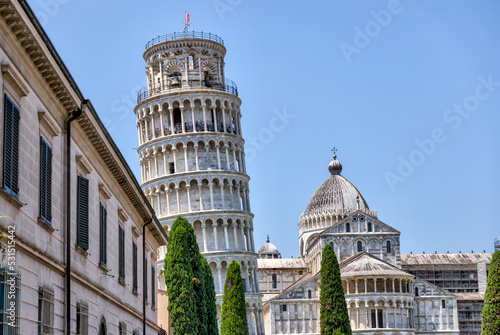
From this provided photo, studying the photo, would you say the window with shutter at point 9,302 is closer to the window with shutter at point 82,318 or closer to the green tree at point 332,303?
the window with shutter at point 82,318

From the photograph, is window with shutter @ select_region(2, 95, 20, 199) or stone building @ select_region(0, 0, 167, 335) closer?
window with shutter @ select_region(2, 95, 20, 199)

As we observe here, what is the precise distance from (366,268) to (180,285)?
63.1 m

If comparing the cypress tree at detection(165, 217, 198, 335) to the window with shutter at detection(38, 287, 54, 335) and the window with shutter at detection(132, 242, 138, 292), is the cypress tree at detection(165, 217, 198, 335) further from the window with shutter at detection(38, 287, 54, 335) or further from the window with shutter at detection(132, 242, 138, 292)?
the window with shutter at detection(38, 287, 54, 335)

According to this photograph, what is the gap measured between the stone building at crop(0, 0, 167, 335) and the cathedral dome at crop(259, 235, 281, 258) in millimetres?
130853

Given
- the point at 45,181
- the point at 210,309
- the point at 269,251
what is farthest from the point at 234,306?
the point at 269,251

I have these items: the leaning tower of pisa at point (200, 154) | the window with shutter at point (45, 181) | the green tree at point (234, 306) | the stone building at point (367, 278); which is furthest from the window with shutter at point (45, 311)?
the stone building at point (367, 278)

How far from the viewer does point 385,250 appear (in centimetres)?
11538

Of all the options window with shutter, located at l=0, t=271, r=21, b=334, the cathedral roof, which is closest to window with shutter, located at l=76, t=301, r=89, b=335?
window with shutter, located at l=0, t=271, r=21, b=334

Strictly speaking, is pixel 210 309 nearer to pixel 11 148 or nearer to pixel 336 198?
pixel 11 148

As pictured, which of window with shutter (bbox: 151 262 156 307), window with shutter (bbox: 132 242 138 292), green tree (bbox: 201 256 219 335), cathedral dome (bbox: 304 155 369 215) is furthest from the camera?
cathedral dome (bbox: 304 155 369 215)

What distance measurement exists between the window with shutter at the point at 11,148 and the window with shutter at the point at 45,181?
7.31 ft

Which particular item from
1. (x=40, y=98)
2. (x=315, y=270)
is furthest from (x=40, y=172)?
(x=315, y=270)

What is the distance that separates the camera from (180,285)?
4491 cm

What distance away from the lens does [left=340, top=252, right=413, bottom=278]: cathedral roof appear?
104m
